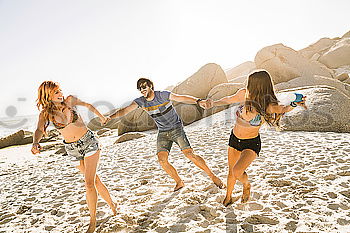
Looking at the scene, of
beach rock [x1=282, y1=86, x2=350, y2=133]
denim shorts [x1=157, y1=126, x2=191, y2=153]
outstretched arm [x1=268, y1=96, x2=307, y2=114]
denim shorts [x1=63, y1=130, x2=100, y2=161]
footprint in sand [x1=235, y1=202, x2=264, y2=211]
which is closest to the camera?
outstretched arm [x1=268, y1=96, x2=307, y2=114]

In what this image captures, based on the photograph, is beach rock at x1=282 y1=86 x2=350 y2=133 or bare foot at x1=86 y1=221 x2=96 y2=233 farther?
beach rock at x1=282 y1=86 x2=350 y2=133

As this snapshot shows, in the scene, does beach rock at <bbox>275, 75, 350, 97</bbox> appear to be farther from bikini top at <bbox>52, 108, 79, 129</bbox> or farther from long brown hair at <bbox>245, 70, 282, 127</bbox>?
bikini top at <bbox>52, 108, 79, 129</bbox>

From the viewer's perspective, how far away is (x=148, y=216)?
363cm

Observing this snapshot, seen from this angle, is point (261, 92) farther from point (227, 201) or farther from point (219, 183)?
point (219, 183)

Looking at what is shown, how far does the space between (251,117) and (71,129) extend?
92.8 inches

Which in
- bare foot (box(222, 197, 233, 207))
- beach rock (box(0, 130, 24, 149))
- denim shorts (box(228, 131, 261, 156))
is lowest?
beach rock (box(0, 130, 24, 149))

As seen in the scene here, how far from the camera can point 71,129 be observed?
10.9 ft

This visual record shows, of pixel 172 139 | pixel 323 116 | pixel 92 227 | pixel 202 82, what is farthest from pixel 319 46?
pixel 92 227

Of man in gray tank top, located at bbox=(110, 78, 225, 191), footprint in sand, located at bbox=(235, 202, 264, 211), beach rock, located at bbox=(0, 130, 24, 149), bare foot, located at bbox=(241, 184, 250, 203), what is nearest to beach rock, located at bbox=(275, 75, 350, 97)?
man in gray tank top, located at bbox=(110, 78, 225, 191)

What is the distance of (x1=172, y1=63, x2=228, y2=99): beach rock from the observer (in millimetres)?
13789

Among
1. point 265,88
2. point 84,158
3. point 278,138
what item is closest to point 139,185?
point 84,158

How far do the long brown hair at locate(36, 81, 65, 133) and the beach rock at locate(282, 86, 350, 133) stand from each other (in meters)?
6.90

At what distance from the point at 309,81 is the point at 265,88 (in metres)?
11.1

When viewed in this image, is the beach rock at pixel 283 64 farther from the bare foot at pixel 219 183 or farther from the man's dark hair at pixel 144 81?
the man's dark hair at pixel 144 81
